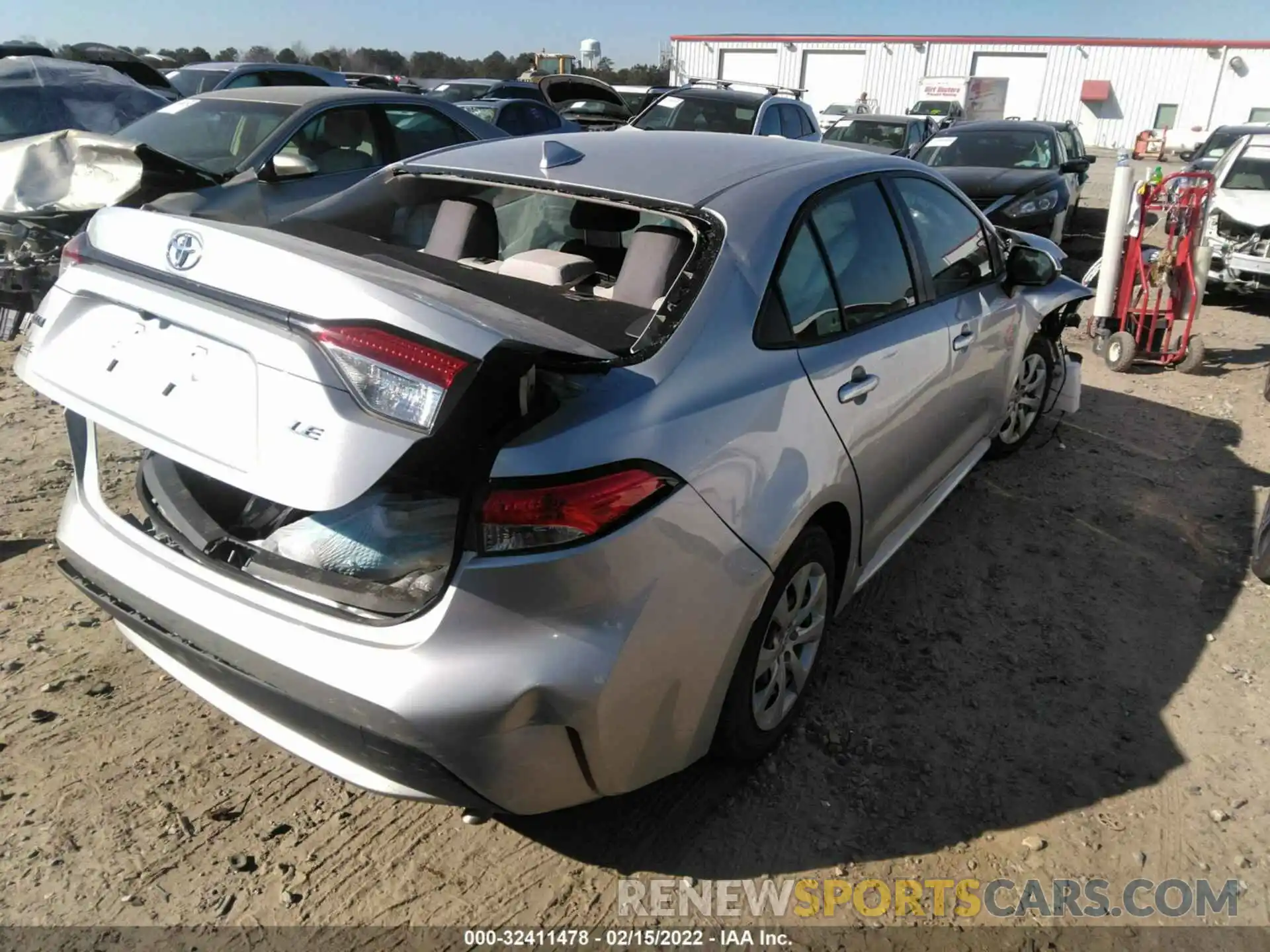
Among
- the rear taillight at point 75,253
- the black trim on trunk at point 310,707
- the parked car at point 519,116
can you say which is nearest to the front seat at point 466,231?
the rear taillight at point 75,253

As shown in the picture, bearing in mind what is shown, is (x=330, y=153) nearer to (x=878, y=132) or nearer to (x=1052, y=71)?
(x=878, y=132)

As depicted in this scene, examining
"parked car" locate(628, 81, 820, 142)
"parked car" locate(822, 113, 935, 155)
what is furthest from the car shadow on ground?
"parked car" locate(822, 113, 935, 155)

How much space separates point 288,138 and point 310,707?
5.68m

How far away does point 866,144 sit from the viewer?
47.0ft

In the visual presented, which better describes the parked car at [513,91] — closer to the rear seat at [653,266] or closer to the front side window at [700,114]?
the front side window at [700,114]

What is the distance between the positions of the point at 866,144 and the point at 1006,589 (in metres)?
11.9

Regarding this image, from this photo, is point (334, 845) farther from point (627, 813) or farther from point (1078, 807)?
point (1078, 807)

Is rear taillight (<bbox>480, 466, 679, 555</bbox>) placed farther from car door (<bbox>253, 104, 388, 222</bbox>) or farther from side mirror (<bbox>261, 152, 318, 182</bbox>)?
side mirror (<bbox>261, 152, 318, 182</bbox>)

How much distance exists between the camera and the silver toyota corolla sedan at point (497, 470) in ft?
6.09

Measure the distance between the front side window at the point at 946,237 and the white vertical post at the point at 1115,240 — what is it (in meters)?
3.34

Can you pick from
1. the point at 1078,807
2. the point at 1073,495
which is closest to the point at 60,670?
the point at 1078,807

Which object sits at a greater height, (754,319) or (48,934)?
(754,319)

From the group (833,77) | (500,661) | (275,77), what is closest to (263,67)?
(275,77)

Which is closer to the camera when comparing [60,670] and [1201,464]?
[60,670]
